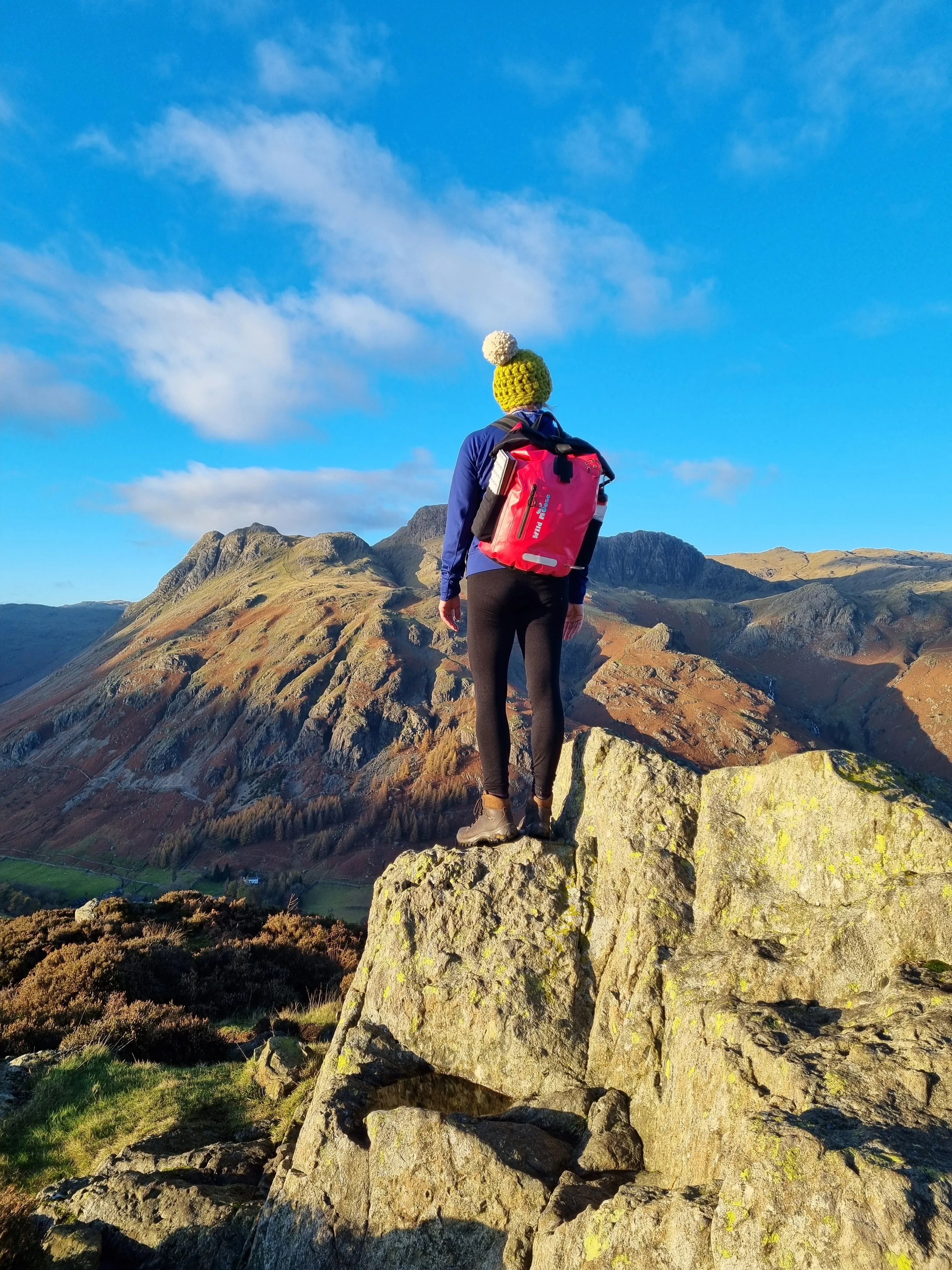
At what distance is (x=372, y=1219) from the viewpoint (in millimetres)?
3803

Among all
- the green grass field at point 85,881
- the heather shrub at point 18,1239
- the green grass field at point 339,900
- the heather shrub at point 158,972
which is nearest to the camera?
the heather shrub at point 18,1239

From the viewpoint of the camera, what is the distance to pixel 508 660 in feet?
17.7

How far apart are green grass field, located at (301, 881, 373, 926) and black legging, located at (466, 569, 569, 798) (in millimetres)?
48797

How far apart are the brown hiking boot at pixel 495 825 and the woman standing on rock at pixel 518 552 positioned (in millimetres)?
11

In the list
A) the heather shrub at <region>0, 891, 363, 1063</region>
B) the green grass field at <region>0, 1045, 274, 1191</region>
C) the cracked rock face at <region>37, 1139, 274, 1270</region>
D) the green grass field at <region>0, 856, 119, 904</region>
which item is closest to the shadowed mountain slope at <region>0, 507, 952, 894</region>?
the green grass field at <region>0, 856, 119, 904</region>

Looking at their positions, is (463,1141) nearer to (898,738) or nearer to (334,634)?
(334,634)

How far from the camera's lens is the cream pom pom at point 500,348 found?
5.48 m

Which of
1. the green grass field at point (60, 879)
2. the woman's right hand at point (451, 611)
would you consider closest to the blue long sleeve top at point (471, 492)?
the woman's right hand at point (451, 611)

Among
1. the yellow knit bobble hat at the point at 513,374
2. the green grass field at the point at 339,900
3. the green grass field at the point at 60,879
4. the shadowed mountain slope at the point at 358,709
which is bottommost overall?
the green grass field at the point at 60,879

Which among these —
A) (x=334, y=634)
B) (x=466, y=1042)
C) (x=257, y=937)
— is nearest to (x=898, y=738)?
(x=334, y=634)

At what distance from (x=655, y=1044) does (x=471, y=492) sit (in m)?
4.09

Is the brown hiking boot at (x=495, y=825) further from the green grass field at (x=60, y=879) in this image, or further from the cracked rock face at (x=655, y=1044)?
the green grass field at (x=60, y=879)

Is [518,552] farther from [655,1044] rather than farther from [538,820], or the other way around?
[655,1044]

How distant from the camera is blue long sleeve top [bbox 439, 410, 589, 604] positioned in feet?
17.2
